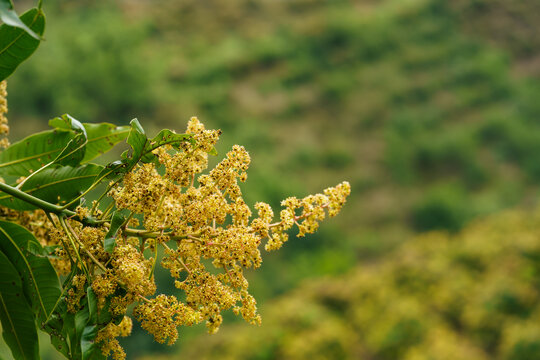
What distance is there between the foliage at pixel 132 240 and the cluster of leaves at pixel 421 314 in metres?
4.71

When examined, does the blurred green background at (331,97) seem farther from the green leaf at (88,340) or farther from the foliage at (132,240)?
the green leaf at (88,340)

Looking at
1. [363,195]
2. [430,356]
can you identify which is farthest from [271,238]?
[363,195]

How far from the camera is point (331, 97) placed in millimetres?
17547

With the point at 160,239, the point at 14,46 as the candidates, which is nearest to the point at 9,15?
the point at 14,46

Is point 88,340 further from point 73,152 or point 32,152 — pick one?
point 32,152

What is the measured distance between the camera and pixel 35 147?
4.30ft

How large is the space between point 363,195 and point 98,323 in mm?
14528

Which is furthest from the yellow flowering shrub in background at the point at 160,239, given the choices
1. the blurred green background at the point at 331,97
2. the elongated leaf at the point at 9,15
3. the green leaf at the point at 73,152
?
the blurred green background at the point at 331,97

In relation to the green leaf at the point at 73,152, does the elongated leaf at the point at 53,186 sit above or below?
below

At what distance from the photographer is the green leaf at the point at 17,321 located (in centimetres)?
114

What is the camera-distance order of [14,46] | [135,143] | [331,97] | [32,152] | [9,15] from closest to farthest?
[9,15]
[135,143]
[14,46]
[32,152]
[331,97]

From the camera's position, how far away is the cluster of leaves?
5.60m

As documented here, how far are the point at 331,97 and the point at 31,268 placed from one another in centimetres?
1681

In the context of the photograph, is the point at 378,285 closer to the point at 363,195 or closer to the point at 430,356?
the point at 430,356
